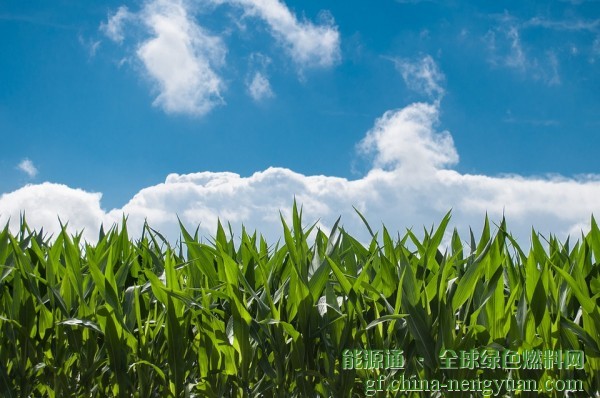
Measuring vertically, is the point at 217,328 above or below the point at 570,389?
above

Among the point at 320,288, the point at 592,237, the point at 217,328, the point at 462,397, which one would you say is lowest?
the point at 462,397

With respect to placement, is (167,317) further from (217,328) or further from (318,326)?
(318,326)

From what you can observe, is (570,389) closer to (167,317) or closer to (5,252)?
(167,317)

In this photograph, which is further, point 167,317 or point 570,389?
point 167,317

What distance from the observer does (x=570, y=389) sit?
6.46 ft

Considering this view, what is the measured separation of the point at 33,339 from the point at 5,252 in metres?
0.46

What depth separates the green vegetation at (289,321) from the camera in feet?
6.65

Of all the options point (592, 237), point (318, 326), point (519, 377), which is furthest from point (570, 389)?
point (318, 326)

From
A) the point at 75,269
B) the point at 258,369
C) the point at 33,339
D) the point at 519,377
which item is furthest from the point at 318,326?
the point at 33,339

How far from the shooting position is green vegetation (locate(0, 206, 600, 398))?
2.03m

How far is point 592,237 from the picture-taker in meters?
2.35

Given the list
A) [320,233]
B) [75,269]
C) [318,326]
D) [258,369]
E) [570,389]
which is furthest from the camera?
[320,233]

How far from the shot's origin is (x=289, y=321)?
2164 millimetres

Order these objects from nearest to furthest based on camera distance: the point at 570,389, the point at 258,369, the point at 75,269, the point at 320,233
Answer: the point at 570,389
the point at 258,369
the point at 75,269
the point at 320,233
